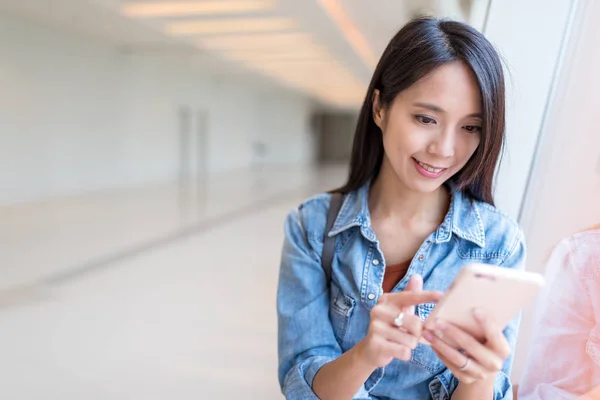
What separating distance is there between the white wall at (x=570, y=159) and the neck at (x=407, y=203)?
277 mm

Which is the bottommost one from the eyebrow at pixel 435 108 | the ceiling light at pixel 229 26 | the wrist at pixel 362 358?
the wrist at pixel 362 358

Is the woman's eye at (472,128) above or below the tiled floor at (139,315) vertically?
above

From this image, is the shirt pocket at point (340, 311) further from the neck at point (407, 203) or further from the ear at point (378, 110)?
the ear at point (378, 110)

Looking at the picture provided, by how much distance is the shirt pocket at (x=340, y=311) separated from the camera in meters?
1.09

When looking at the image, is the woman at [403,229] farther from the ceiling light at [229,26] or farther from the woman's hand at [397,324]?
the ceiling light at [229,26]

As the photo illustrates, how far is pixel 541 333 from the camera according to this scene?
3.51 ft

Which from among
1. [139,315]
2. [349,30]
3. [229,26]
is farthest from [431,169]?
[349,30]

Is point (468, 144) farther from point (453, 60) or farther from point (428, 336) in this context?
→ point (428, 336)

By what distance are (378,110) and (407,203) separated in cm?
22

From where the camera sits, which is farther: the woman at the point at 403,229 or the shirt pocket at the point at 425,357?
the shirt pocket at the point at 425,357

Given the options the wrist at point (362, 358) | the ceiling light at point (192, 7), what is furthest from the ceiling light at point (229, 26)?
the wrist at point (362, 358)

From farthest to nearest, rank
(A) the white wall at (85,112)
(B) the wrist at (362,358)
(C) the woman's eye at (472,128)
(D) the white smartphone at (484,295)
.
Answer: (A) the white wall at (85,112)
(C) the woman's eye at (472,128)
(B) the wrist at (362,358)
(D) the white smartphone at (484,295)

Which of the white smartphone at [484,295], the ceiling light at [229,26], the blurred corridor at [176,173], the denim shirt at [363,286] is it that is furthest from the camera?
the ceiling light at [229,26]

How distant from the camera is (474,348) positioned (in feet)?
2.43
